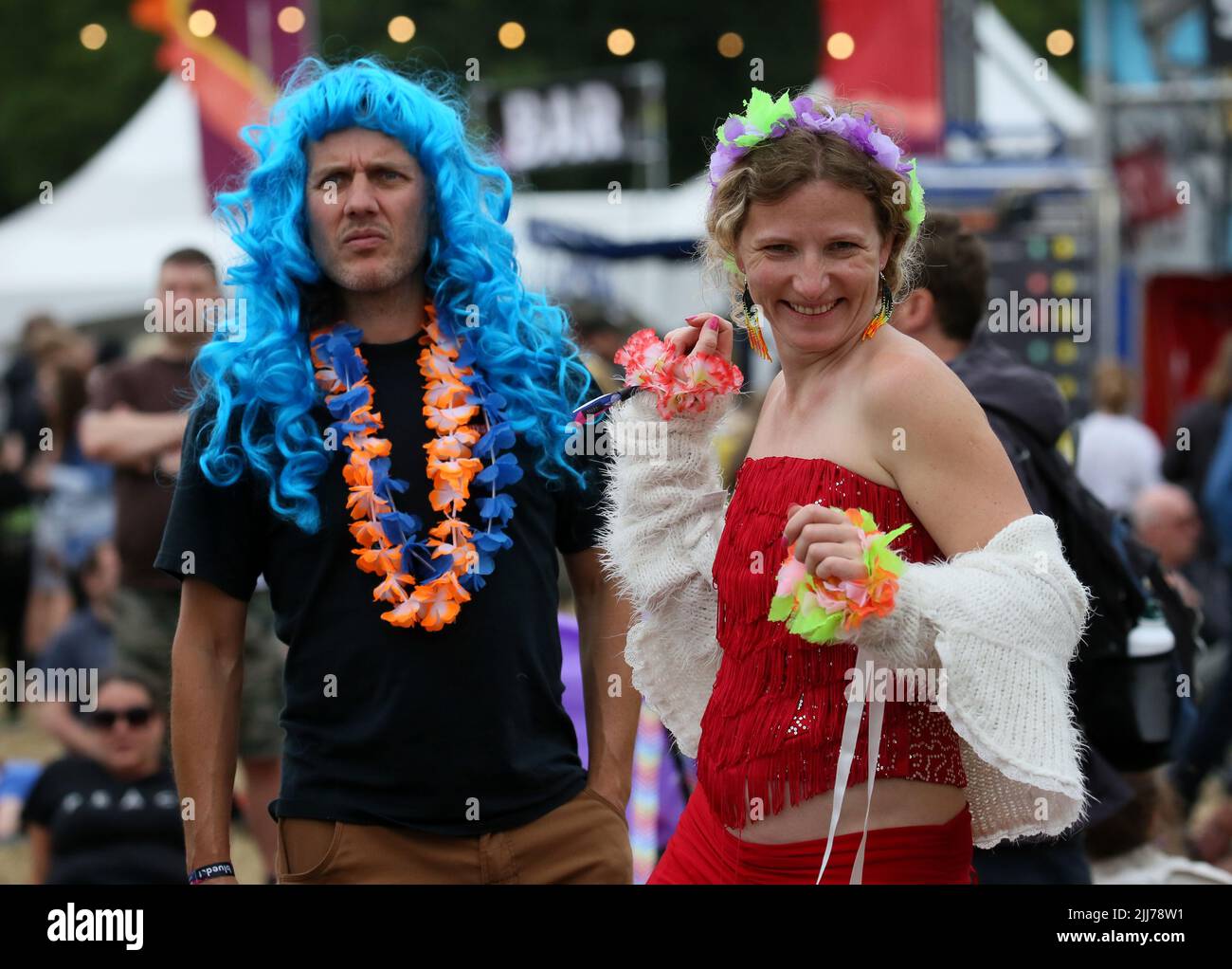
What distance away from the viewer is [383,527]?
2.80 meters

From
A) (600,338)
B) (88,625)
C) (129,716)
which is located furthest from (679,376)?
(600,338)

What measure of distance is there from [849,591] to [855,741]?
0.86 feet

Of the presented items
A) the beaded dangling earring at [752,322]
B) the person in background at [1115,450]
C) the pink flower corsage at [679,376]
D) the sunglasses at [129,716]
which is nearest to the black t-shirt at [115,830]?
the sunglasses at [129,716]

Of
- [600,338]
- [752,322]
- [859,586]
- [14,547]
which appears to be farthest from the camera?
[600,338]

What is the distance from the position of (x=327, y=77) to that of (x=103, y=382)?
11.6 ft

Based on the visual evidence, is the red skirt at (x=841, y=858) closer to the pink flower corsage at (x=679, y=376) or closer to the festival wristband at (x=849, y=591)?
the festival wristband at (x=849, y=591)

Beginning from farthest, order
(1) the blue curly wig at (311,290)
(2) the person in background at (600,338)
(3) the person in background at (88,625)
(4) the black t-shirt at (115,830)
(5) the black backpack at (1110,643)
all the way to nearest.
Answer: (2) the person in background at (600,338) → (3) the person in background at (88,625) → (4) the black t-shirt at (115,830) → (5) the black backpack at (1110,643) → (1) the blue curly wig at (311,290)

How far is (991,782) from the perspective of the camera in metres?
2.51

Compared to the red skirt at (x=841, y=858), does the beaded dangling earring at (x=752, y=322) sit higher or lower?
higher

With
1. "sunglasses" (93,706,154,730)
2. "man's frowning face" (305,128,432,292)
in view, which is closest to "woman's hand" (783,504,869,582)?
"man's frowning face" (305,128,432,292)

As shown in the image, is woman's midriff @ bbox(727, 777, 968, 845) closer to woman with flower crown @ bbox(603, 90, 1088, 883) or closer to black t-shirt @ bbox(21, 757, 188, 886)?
woman with flower crown @ bbox(603, 90, 1088, 883)

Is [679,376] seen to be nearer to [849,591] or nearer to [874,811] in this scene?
[849,591]

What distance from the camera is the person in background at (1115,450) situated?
28.6ft

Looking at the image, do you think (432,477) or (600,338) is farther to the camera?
(600,338)
